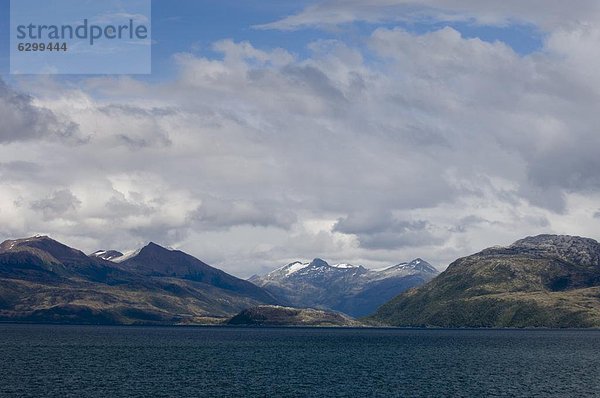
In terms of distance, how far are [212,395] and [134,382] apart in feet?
94.5

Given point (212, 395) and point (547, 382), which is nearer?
point (212, 395)

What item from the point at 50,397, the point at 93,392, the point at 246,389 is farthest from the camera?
the point at 246,389

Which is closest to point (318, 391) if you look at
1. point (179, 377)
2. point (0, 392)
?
point (179, 377)

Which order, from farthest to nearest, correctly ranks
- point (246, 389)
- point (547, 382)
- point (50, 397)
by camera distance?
point (547, 382) < point (246, 389) < point (50, 397)

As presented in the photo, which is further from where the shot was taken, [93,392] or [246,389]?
[246,389]

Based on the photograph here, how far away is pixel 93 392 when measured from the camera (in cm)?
15438

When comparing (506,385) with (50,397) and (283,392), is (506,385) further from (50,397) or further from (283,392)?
(50,397)

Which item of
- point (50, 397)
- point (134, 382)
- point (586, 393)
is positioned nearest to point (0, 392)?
point (50, 397)

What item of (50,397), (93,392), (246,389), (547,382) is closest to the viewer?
(50,397)

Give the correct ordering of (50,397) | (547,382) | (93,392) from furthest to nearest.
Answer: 1. (547,382)
2. (93,392)
3. (50,397)

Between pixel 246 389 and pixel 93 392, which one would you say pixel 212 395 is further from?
pixel 93 392

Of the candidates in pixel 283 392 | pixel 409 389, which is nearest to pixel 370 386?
pixel 409 389

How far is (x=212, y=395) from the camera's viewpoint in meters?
155

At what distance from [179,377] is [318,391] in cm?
4380
